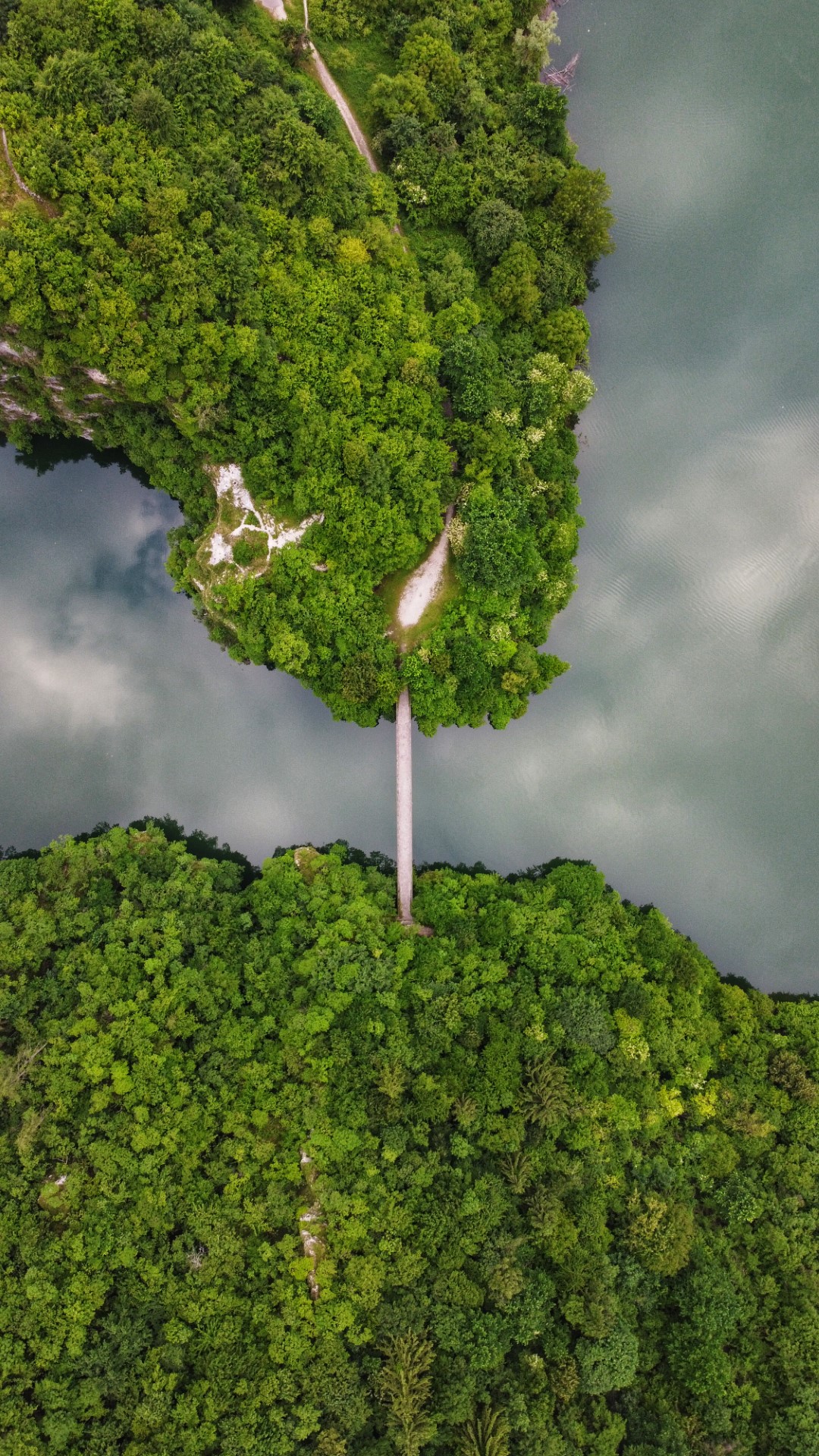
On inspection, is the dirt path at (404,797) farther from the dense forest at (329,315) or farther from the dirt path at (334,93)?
the dirt path at (334,93)

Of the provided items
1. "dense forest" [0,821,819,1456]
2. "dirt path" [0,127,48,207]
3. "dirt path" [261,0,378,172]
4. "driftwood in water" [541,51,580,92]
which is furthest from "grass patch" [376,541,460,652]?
"driftwood in water" [541,51,580,92]

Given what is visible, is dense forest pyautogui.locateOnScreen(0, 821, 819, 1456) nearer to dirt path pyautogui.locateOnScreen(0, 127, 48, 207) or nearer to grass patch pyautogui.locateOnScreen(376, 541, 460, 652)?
grass patch pyautogui.locateOnScreen(376, 541, 460, 652)

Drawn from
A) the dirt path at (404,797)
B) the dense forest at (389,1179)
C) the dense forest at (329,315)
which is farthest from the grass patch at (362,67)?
the dense forest at (389,1179)

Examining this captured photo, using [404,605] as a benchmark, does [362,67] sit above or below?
above

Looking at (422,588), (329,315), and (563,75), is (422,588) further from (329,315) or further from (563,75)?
(563,75)

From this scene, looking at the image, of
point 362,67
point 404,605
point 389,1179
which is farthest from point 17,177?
point 389,1179

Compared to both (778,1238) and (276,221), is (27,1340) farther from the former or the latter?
(276,221)
